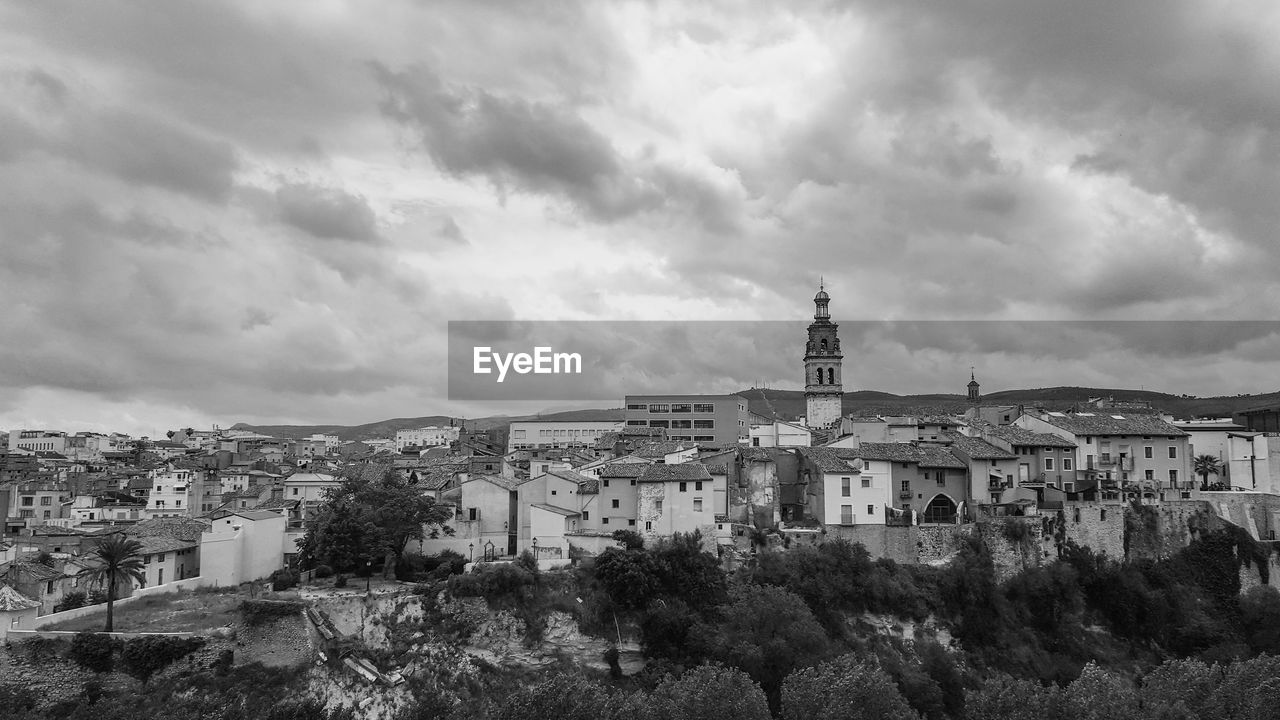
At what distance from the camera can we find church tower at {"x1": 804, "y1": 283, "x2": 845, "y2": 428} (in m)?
94.7

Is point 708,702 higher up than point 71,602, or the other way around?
point 71,602

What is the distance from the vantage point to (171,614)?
41406 millimetres

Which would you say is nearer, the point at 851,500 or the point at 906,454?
the point at 851,500

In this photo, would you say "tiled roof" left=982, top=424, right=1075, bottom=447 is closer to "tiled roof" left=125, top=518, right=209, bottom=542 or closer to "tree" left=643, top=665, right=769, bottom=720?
"tree" left=643, top=665, right=769, bottom=720

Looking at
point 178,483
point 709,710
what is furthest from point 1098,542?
point 178,483

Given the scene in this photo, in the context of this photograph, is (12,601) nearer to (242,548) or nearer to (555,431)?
(242,548)

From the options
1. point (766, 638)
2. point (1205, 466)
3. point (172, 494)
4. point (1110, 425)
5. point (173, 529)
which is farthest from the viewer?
point (172, 494)

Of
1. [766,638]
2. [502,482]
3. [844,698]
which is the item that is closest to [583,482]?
[502,482]

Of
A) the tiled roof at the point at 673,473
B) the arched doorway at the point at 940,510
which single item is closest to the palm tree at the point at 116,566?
the tiled roof at the point at 673,473

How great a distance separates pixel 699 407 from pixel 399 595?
178ft

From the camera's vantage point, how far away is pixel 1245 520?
55.6 metres

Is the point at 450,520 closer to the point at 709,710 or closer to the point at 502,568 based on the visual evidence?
the point at 502,568

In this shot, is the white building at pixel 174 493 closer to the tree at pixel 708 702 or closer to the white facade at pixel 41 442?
the tree at pixel 708 702

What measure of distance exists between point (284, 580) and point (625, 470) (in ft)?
62.6
